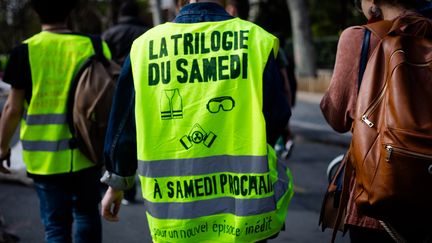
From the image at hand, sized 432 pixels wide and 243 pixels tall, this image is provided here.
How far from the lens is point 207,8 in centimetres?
240

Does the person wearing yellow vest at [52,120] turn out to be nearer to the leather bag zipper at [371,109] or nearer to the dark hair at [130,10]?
the leather bag zipper at [371,109]

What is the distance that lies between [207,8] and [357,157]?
750 mm

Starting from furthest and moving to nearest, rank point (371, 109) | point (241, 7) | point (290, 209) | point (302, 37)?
point (302, 37) < point (290, 209) < point (241, 7) < point (371, 109)

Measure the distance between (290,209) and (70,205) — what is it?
112 inches

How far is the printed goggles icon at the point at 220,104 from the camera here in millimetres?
2295

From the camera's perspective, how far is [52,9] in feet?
11.7

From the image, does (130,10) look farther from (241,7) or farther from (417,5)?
(417,5)

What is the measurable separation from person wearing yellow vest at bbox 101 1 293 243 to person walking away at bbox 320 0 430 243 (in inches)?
8.2

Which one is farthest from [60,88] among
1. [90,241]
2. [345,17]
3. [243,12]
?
[345,17]

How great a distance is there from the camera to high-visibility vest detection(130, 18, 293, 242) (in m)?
2.28

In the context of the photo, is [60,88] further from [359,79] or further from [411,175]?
[411,175]

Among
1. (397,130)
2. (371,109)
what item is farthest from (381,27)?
(397,130)

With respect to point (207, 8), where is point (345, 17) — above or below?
below

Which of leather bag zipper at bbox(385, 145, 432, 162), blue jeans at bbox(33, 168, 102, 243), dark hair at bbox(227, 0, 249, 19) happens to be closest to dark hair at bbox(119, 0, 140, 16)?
dark hair at bbox(227, 0, 249, 19)
